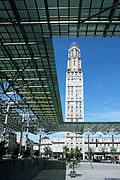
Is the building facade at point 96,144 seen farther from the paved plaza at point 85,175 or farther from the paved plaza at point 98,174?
the paved plaza at point 85,175

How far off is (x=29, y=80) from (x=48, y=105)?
43.6 feet

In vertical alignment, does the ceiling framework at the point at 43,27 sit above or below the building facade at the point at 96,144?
above

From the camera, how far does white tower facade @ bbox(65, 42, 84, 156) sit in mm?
108062

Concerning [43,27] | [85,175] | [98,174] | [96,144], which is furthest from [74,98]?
[43,27]

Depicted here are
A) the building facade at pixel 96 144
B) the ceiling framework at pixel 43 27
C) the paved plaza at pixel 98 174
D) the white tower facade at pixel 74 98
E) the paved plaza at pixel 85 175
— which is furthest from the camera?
the building facade at pixel 96 144

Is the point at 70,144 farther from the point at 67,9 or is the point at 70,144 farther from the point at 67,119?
the point at 67,9

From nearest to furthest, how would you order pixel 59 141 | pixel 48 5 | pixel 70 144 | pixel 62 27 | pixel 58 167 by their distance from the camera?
pixel 48 5
pixel 62 27
pixel 58 167
pixel 70 144
pixel 59 141

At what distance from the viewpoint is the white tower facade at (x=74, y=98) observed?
355 feet

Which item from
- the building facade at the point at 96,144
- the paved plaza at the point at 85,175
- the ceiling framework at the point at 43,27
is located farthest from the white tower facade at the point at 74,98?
the ceiling framework at the point at 43,27

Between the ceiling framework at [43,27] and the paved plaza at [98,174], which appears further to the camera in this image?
the paved plaza at [98,174]

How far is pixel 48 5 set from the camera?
12977 millimetres

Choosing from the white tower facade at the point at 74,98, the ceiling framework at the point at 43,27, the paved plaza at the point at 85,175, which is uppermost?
the white tower facade at the point at 74,98

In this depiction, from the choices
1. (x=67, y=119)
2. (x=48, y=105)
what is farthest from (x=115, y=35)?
(x=67, y=119)

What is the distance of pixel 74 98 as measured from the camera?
11500cm
